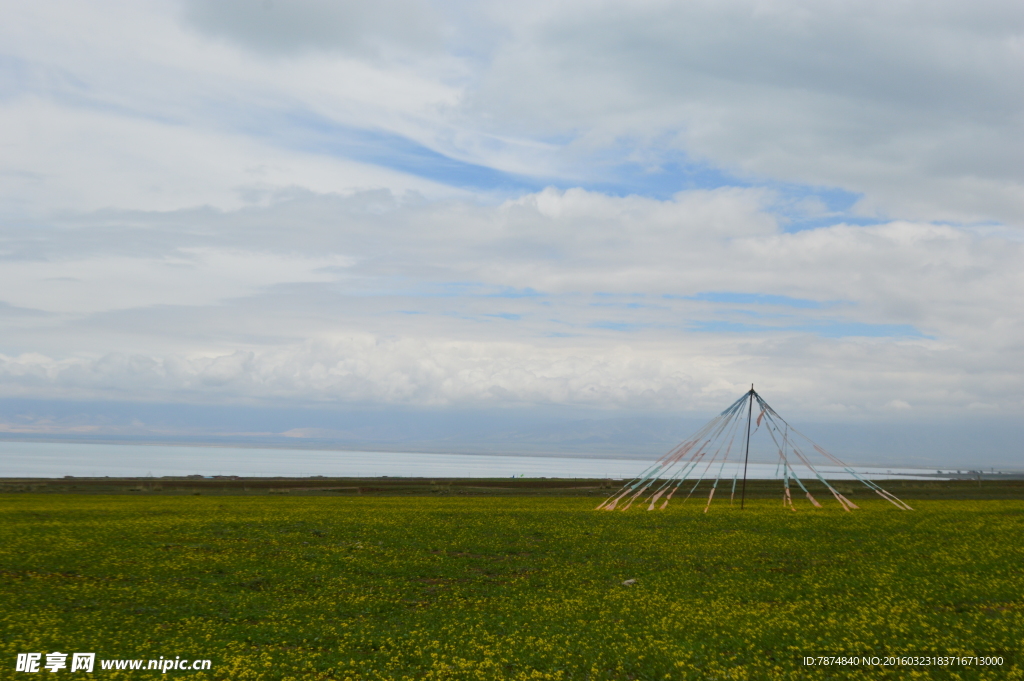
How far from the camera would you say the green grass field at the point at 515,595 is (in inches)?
638

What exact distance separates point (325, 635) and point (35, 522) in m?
27.2

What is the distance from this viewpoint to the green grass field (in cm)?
1620

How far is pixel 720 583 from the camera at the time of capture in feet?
76.6

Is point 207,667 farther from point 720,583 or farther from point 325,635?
point 720,583

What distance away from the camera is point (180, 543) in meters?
30.4

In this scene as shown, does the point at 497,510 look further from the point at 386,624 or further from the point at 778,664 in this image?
the point at 778,664

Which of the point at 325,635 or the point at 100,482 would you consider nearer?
the point at 325,635

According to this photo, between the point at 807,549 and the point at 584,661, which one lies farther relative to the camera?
the point at 807,549

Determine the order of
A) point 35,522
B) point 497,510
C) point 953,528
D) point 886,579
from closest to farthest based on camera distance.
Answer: point 886,579
point 953,528
point 35,522
point 497,510

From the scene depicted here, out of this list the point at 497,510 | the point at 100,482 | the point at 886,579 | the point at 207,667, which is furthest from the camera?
the point at 100,482

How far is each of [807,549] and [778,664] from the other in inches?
578

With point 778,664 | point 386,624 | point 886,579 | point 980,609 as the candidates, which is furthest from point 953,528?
point 386,624

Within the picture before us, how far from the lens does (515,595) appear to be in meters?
22.1

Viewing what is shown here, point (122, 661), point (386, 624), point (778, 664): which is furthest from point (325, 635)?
point (778, 664)
